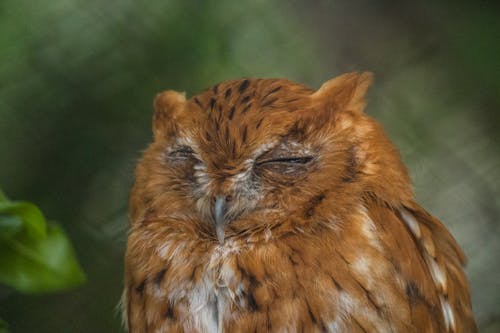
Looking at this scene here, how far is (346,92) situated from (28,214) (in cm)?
85

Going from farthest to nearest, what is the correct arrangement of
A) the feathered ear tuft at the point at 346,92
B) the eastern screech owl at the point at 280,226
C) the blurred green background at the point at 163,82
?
1. the blurred green background at the point at 163,82
2. the feathered ear tuft at the point at 346,92
3. the eastern screech owl at the point at 280,226

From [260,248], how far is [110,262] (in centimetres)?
62

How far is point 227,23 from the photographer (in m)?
1.89

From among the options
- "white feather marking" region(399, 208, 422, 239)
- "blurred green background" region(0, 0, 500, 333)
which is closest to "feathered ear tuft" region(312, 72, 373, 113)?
"white feather marking" region(399, 208, 422, 239)

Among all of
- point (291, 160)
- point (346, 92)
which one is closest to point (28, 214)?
point (291, 160)

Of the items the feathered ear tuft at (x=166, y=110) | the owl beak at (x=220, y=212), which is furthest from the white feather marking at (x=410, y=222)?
the feathered ear tuft at (x=166, y=110)

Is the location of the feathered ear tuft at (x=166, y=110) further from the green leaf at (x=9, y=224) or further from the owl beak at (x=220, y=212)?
the green leaf at (x=9, y=224)

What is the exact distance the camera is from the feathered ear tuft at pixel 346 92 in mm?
1556

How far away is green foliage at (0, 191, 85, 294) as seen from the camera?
3.08ft

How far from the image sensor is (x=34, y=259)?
0.95 metres

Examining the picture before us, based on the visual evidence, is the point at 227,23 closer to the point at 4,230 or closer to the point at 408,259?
the point at 408,259

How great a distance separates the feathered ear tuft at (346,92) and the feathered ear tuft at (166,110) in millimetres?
303

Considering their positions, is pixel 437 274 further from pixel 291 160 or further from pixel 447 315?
pixel 291 160

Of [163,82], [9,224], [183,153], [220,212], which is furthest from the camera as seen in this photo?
[163,82]
